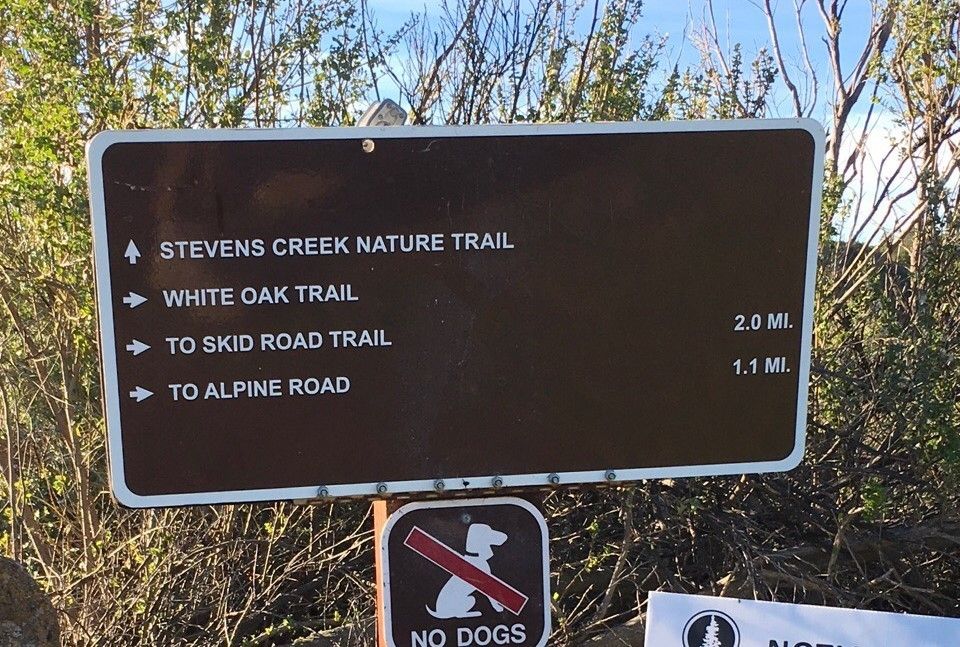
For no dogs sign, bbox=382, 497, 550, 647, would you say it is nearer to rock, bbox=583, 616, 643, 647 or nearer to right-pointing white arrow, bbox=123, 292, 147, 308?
right-pointing white arrow, bbox=123, 292, 147, 308

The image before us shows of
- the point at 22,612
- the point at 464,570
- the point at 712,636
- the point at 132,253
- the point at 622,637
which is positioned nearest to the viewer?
the point at 132,253

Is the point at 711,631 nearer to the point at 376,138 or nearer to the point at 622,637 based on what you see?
the point at 376,138

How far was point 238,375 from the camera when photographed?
1.50 metres

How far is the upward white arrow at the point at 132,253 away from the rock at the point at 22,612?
6.57ft

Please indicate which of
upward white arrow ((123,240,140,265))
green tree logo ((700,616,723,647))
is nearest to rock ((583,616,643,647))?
green tree logo ((700,616,723,647))

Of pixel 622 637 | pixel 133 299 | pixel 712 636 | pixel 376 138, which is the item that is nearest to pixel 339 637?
pixel 622 637

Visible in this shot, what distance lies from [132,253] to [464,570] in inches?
34.6

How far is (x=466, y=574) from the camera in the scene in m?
1.66

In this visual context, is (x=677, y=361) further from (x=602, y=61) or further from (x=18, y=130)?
(x=602, y=61)

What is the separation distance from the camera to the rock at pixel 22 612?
2.81 m

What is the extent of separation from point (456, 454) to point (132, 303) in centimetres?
65

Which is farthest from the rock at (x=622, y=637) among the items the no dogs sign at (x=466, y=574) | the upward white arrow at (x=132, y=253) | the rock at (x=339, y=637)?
the upward white arrow at (x=132, y=253)

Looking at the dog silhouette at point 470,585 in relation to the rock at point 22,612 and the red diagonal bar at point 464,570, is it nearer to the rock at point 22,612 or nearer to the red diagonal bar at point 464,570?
the red diagonal bar at point 464,570

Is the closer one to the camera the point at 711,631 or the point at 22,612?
the point at 711,631
